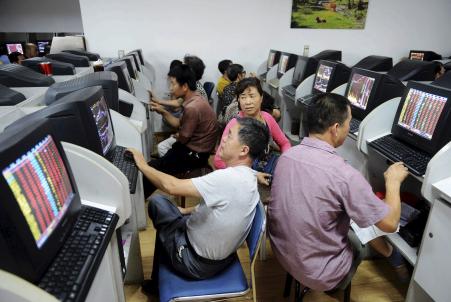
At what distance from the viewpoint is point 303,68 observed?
3490 mm

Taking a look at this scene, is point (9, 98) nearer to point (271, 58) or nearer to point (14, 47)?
point (271, 58)

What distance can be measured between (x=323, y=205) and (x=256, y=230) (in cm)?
27

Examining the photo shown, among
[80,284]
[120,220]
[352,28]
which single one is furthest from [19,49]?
[80,284]

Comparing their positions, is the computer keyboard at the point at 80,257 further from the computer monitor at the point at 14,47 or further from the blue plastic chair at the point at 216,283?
the computer monitor at the point at 14,47

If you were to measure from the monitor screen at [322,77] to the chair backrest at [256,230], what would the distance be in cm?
204

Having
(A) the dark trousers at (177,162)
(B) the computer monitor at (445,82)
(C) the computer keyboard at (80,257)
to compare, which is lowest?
(A) the dark trousers at (177,162)

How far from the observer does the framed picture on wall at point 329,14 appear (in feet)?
14.9

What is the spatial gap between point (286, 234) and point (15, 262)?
938 mm

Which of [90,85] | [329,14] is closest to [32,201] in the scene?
[90,85]

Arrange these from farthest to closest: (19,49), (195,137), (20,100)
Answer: (19,49), (195,137), (20,100)

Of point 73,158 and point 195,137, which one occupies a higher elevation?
point 73,158

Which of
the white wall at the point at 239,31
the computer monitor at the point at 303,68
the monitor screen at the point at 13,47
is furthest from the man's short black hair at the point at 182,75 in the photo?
the monitor screen at the point at 13,47

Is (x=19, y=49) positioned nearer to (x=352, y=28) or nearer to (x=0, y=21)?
(x=0, y=21)

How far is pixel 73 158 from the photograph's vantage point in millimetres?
1137
